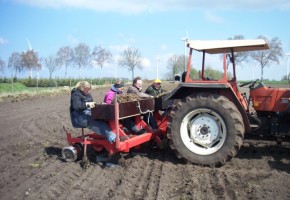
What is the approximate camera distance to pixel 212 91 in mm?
6164

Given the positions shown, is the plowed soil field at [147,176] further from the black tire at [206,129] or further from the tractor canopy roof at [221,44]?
the tractor canopy roof at [221,44]

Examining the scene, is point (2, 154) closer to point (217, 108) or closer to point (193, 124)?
point (193, 124)

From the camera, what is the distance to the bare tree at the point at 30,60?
44.2 meters

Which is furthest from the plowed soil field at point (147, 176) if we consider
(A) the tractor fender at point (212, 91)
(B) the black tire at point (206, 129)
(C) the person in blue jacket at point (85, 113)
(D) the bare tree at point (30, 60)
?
(D) the bare tree at point (30, 60)

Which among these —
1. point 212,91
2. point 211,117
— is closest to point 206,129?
point 211,117

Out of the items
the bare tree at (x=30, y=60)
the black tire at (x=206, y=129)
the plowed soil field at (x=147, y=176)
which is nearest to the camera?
the plowed soil field at (x=147, y=176)

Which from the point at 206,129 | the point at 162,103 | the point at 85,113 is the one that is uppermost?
the point at 162,103

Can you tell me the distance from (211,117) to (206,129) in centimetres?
22

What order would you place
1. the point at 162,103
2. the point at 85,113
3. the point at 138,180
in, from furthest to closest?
the point at 162,103 → the point at 85,113 → the point at 138,180

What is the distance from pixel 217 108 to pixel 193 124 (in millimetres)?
543

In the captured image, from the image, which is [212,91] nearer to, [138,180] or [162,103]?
[162,103]

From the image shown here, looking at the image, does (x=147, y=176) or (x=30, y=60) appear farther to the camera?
(x=30, y=60)

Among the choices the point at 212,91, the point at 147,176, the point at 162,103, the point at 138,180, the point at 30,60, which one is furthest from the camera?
the point at 30,60

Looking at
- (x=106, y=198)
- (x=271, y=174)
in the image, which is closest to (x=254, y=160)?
(x=271, y=174)
